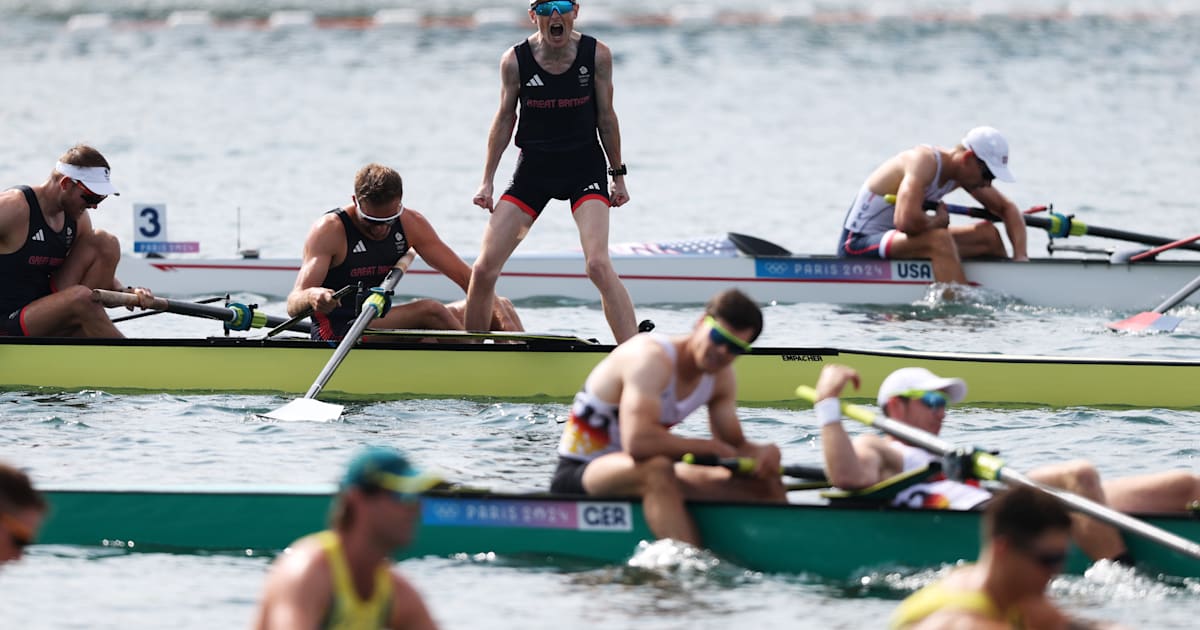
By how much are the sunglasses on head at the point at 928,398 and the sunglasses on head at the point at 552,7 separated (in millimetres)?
4178

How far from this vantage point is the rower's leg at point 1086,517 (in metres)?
8.05

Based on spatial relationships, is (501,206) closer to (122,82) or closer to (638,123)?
(638,123)

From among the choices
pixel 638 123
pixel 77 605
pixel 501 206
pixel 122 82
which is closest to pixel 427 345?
pixel 501 206

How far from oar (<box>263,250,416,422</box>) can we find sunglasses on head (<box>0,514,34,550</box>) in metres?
5.91

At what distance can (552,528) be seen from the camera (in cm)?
834

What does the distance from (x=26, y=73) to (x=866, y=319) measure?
1106 inches

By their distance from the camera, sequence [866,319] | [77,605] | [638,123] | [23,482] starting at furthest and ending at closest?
[638,123], [866,319], [77,605], [23,482]

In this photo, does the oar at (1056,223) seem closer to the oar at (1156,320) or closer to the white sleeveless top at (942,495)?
the oar at (1156,320)

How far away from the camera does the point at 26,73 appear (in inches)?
1565

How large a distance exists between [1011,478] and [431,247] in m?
5.14

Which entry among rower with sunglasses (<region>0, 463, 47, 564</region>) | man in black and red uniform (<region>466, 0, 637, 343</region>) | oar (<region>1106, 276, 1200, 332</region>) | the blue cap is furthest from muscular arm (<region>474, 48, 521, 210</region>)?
the blue cap

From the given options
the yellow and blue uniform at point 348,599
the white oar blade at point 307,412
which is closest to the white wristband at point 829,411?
the yellow and blue uniform at point 348,599

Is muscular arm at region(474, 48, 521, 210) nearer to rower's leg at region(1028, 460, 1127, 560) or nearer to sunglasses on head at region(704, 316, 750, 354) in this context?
sunglasses on head at region(704, 316, 750, 354)

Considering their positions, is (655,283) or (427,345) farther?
(655,283)
